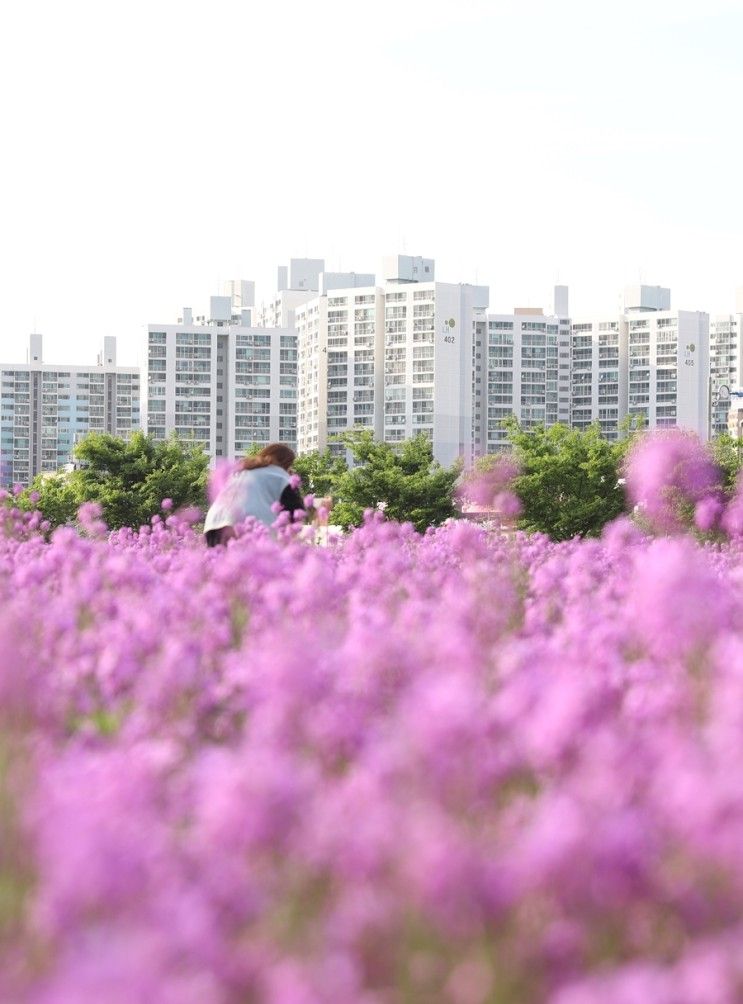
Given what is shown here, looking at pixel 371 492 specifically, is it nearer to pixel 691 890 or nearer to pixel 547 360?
pixel 691 890

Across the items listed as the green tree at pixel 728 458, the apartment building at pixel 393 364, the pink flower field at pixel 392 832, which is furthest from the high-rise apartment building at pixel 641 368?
the pink flower field at pixel 392 832

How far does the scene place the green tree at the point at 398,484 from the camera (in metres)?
35.9

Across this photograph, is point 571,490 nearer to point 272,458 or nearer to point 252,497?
point 272,458

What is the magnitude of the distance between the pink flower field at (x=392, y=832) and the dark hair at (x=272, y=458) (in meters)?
5.56

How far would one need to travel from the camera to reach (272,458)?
9.62m

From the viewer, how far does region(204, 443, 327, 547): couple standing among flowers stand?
9227 mm

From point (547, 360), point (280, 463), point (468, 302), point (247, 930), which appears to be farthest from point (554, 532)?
point (547, 360)

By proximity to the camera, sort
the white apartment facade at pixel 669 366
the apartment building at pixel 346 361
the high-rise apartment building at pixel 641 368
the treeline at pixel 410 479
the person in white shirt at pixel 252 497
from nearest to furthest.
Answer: the person in white shirt at pixel 252 497 → the treeline at pixel 410 479 → the apartment building at pixel 346 361 → the white apartment facade at pixel 669 366 → the high-rise apartment building at pixel 641 368

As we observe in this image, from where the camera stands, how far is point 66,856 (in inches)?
80.8

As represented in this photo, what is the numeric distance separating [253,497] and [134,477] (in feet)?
94.8

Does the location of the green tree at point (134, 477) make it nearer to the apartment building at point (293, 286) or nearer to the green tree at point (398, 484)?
the green tree at point (398, 484)

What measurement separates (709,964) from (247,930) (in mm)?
777

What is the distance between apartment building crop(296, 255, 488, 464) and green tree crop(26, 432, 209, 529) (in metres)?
106

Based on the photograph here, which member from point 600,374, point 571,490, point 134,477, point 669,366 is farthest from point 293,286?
point 571,490
